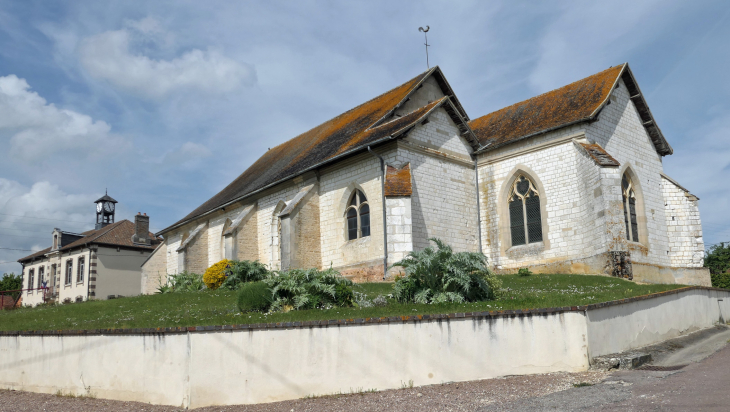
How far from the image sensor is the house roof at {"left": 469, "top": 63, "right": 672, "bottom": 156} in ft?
62.9

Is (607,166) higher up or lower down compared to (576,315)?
higher up

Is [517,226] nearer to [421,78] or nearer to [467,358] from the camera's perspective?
[421,78]

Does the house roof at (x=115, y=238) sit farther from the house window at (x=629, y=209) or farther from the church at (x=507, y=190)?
the house window at (x=629, y=209)

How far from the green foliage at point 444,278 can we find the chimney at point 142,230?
30641mm

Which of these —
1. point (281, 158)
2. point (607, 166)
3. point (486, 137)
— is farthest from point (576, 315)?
point (281, 158)

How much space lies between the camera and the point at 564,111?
1988 centimetres

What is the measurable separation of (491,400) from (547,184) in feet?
43.9

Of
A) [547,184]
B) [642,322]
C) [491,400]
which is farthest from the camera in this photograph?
[547,184]

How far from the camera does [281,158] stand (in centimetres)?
2866

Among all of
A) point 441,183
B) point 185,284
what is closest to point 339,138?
point 441,183

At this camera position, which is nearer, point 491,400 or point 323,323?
point 491,400

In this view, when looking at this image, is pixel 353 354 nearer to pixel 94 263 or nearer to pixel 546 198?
pixel 546 198

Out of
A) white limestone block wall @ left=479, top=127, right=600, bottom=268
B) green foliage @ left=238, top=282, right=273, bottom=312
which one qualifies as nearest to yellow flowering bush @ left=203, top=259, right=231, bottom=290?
white limestone block wall @ left=479, top=127, right=600, bottom=268

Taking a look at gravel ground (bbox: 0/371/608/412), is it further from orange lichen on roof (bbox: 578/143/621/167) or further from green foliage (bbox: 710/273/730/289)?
green foliage (bbox: 710/273/730/289)
